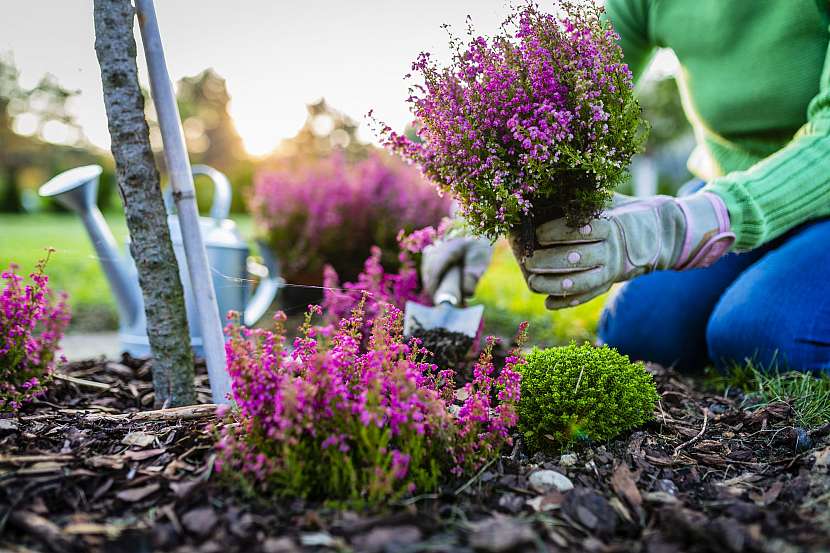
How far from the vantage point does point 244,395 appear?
1.20m

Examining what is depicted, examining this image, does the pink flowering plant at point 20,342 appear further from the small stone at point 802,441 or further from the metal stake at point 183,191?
the small stone at point 802,441

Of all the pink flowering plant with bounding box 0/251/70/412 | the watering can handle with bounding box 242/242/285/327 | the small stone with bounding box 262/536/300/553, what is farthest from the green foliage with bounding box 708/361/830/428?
the pink flowering plant with bounding box 0/251/70/412

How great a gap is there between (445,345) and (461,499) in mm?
763

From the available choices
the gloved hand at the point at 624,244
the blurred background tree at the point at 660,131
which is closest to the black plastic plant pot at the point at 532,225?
the gloved hand at the point at 624,244

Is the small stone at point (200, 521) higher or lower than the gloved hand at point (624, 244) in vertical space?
lower

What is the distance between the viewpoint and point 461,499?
46.4 inches

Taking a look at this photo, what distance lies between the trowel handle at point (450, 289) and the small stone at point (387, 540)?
1.27 meters

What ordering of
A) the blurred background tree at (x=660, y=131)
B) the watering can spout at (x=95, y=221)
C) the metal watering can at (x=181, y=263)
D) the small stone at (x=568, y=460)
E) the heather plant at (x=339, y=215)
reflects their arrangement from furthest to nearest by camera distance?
the blurred background tree at (x=660, y=131)
the heather plant at (x=339, y=215)
the metal watering can at (x=181, y=263)
the watering can spout at (x=95, y=221)
the small stone at (x=568, y=460)

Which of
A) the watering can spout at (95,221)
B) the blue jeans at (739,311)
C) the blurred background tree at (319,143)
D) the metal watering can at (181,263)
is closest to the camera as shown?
the blue jeans at (739,311)

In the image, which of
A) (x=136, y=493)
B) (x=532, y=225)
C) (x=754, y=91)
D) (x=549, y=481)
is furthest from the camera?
(x=754, y=91)

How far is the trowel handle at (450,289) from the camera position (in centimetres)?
219

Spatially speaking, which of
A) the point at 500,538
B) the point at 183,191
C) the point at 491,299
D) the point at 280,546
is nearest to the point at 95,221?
the point at 183,191

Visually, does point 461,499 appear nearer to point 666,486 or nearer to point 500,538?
point 500,538

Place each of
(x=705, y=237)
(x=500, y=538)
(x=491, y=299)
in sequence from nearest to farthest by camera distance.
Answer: (x=500, y=538)
(x=705, y=237)
(x=491, y=299)
